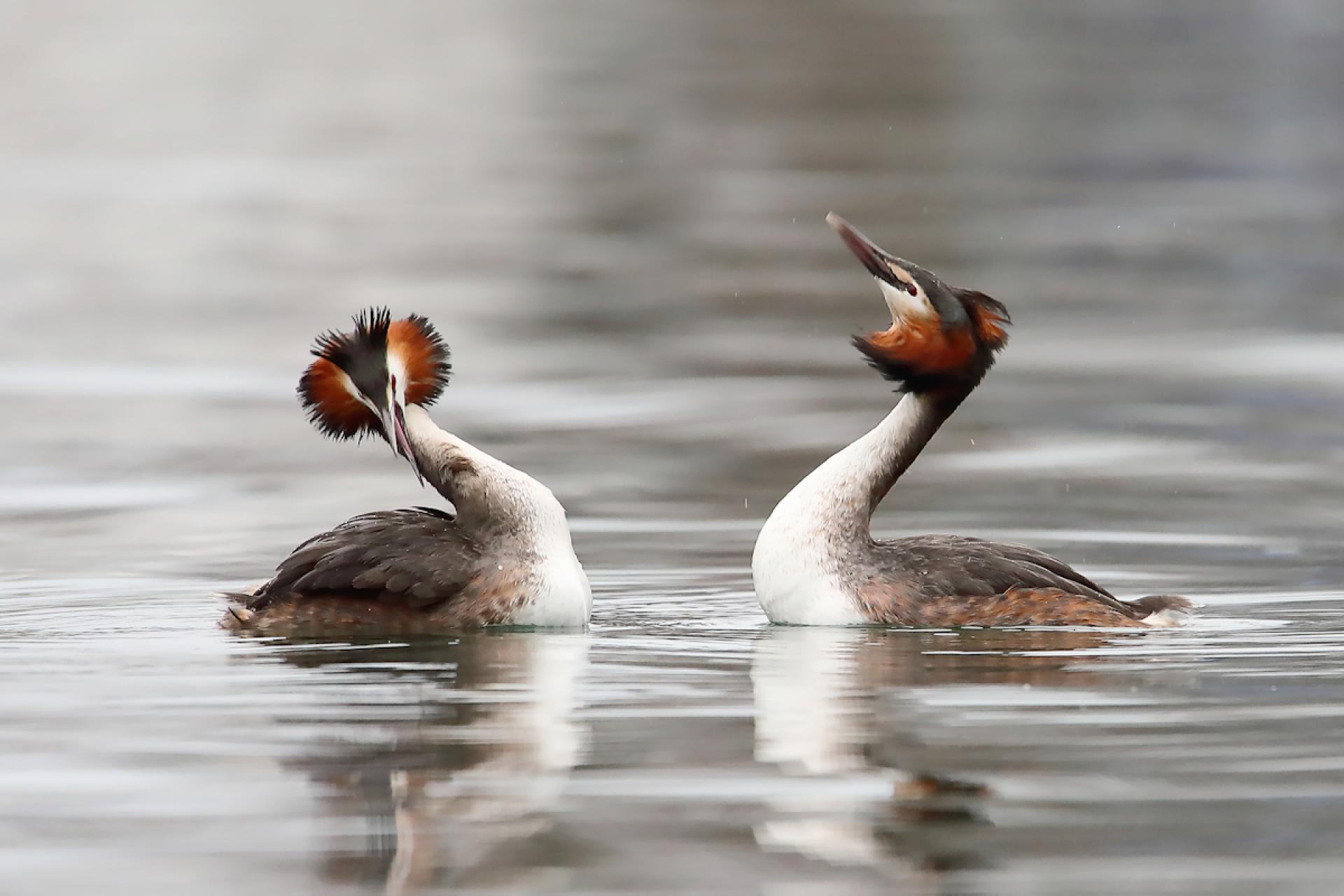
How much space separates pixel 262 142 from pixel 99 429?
20.4 metres

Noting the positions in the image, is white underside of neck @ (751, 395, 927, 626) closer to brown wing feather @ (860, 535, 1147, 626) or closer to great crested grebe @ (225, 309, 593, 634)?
brown wing feather @ (860, 535, 1147, 626)

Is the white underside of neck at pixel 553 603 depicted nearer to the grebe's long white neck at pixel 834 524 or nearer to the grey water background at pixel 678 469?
the grey water background at pixel 678 469

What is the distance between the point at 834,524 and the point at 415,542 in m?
1.63

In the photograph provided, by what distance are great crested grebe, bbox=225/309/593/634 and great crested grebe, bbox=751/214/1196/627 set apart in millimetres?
855

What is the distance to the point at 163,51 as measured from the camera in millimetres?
49375

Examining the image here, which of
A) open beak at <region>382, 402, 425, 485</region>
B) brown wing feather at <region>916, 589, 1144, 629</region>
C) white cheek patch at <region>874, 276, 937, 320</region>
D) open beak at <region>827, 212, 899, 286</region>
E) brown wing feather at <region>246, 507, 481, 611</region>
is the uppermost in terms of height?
open beak at <region>827, 212, 899, 286</region>

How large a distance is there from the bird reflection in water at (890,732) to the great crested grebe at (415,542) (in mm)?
973

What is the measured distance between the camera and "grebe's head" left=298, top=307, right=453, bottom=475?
10.8 m

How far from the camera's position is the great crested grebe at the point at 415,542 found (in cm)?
1030

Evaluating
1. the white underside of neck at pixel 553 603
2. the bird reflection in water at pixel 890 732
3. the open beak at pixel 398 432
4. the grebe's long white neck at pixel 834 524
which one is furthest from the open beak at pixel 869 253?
the open beak at pixel 398 432

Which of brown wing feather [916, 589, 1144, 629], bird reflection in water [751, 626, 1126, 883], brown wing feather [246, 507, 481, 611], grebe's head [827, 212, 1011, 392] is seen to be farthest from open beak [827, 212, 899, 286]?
brown wing feather [246, 507, 481, 611]

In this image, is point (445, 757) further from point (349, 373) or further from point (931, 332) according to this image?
point (931, 332)

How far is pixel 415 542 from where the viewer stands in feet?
34.6

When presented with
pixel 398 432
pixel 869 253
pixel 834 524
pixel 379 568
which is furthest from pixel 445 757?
pixel 869 253
